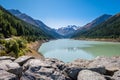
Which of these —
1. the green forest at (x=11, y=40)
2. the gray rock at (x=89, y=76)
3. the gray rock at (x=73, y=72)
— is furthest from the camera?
the green forest at (x=11, y=40)

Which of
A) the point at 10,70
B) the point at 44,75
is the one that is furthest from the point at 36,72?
the point at 10,70

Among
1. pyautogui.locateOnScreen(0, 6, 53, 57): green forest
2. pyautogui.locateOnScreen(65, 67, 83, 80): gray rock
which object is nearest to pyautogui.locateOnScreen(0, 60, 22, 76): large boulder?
pyautogui.locateOnScreen(65, 67, 83, 80): gray rock

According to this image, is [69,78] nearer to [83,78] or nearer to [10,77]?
[83,78]

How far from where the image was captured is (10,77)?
445 inches

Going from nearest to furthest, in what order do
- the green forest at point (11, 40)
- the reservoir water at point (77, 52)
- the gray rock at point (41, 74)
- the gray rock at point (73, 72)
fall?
1. the gray rock at point (41, 74)
2. the gray rock at point (73, 72)
3. the green forest at point (11, 40)
4. the reservoir water at point (77, 52)

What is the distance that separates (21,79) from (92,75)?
4743mm

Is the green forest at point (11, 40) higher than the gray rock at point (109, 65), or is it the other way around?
the green forest at point (11, 40)

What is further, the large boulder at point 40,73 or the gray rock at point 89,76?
the gray rock at point 89,76

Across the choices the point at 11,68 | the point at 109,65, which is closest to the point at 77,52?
the point at 109,65

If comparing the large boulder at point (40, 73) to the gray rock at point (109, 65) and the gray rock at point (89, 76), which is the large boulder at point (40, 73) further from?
the gray rock at point (109, 65)

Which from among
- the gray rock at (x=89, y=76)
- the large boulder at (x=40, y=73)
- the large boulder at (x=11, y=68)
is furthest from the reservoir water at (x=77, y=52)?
the large boulder at (x=11, y=68)

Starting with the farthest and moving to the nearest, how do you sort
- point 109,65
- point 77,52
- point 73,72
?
point 77,52
point 109,65
point 73,72

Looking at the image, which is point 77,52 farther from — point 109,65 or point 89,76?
point 89,76

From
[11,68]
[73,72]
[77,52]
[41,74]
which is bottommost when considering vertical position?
[77,52]
